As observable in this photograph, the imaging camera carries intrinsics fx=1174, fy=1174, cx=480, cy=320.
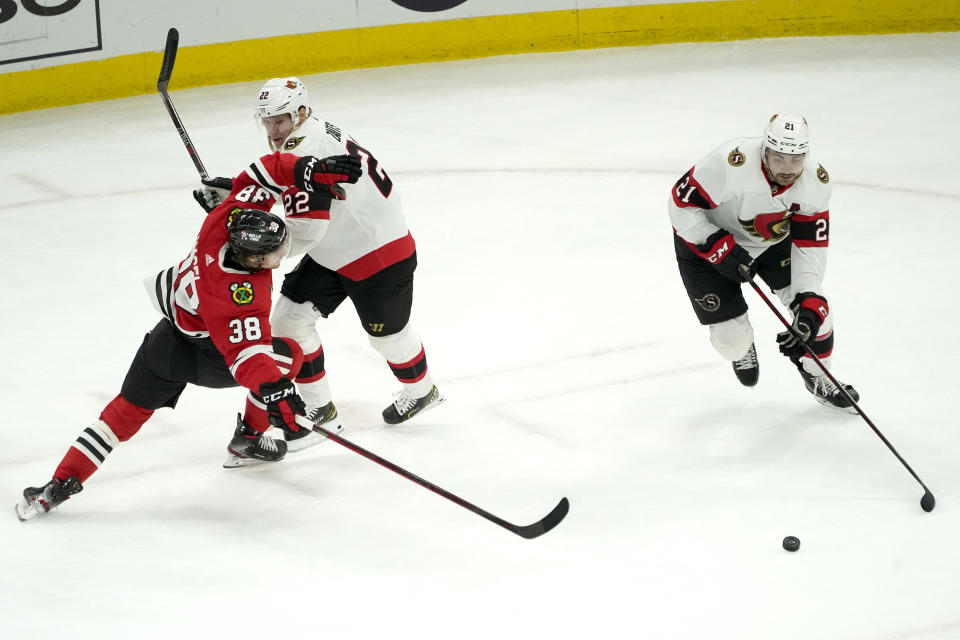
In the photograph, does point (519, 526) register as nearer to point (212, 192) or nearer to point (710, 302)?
point (710, 302)

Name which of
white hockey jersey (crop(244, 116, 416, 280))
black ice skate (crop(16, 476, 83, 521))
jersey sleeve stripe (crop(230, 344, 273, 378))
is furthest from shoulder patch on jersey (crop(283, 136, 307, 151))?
black ice skate (crop(16, 476, 83, 521))

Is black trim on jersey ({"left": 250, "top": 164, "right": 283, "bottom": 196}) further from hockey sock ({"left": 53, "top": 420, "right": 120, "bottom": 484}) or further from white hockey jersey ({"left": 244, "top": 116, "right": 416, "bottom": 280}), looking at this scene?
hockey sock ({"left": 53, "top": 420, "right": 120, "bottom": 484})

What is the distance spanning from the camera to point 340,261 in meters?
3.63

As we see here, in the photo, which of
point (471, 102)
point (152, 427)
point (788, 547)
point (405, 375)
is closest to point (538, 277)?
point (405, 375)

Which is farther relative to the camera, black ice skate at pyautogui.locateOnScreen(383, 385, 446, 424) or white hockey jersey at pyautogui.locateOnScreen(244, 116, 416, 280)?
black ice skate at pyautogui.locateOnScreen(383, 385, 446, 424)

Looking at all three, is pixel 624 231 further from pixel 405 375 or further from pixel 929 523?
pixel 929 523

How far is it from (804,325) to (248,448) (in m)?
1.73

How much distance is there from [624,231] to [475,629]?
10.6 feet

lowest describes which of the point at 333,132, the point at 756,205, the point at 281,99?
the point at 756,205

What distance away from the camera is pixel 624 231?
5.66m

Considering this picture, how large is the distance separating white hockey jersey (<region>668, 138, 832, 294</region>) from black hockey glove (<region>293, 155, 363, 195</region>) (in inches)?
41.7

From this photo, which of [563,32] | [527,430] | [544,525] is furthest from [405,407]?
[563,32]

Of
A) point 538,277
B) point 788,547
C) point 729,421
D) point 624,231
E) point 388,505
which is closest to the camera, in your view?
point 788,547

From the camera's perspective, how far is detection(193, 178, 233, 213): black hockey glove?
3.64 meters
